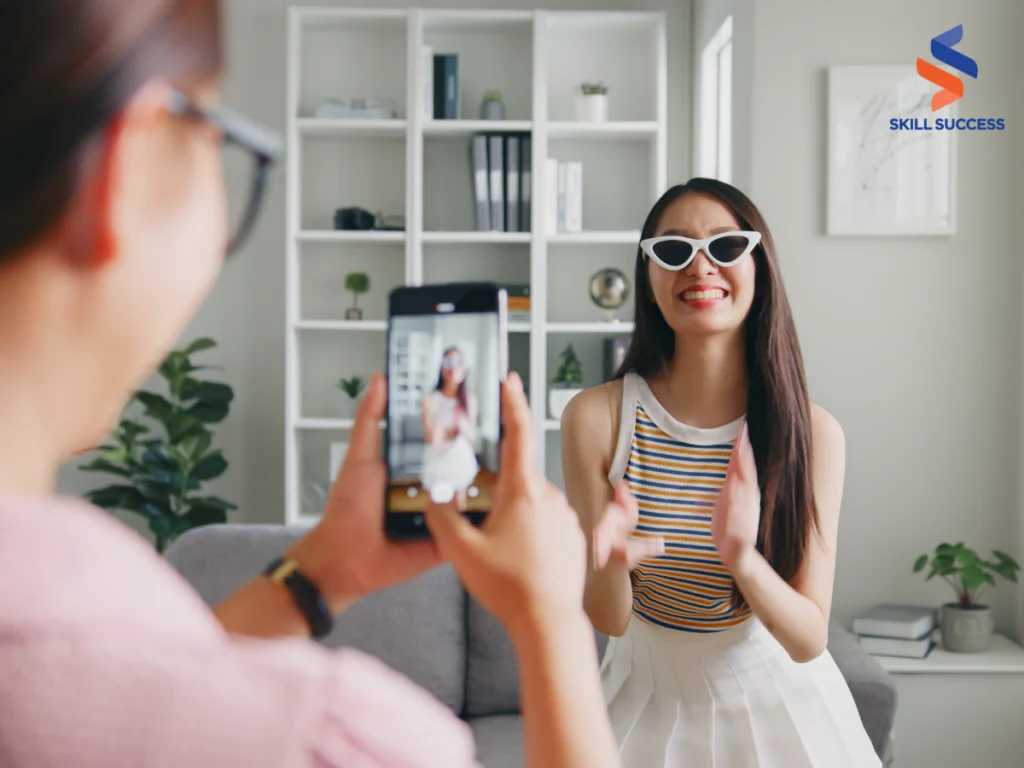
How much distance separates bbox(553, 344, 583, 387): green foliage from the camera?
12.8ft

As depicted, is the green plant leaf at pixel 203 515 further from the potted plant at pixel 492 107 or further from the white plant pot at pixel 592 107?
the white plant pot at pixel 592 107

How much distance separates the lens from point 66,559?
324mm

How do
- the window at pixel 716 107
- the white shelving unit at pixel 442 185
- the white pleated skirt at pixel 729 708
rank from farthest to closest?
the white shelving unit at pixel 442 185
the window at pixel 716 107
the white pleated skirt at pixel 729 708

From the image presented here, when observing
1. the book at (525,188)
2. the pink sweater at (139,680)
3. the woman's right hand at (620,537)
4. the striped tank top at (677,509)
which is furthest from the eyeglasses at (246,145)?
the book at (525,188)

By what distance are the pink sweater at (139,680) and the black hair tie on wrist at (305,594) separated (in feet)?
0.78

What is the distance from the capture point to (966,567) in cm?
270

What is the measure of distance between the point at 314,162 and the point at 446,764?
404cm

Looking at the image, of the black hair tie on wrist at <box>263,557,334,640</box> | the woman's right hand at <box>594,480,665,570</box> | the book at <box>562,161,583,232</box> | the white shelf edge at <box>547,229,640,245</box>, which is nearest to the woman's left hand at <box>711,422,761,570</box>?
the woman's right hand at <box>594,480,665,570</box>

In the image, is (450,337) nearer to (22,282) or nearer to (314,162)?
(22,282)

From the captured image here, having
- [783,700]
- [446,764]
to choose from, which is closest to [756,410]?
[783,700]

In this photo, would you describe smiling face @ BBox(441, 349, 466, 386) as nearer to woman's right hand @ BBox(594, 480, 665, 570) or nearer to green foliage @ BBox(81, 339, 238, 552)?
woman's right hand @ BBox(594, 480, 665, 570)

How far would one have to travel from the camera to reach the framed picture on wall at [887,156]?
2.93 meters

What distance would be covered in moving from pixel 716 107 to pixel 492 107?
84cm

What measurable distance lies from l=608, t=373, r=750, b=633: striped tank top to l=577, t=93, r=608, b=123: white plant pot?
Result: 250 cm
